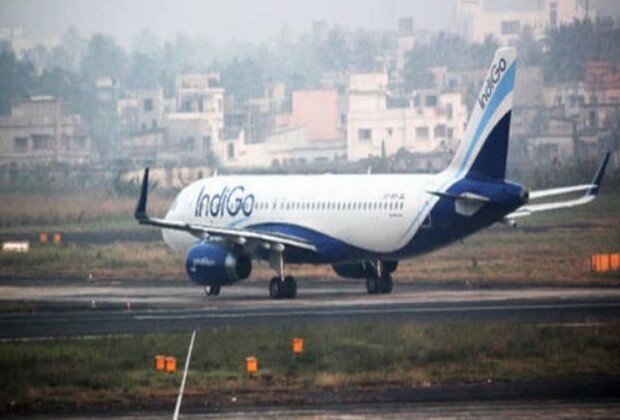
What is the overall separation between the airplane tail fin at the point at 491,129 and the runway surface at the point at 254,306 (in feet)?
10.1

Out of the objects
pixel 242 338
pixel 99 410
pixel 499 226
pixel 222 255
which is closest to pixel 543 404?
pixel 99 410

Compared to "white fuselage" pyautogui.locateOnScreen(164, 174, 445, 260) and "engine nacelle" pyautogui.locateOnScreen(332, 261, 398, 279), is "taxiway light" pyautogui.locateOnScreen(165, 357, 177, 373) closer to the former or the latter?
"white fuselage" pyautogui.locateOnScreen(164, 174, 445, 260)

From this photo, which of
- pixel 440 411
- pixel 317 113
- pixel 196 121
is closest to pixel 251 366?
pixel 440 411

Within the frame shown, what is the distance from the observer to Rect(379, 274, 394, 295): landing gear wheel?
171 feet

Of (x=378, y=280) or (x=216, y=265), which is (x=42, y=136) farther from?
(x=378, y=280)

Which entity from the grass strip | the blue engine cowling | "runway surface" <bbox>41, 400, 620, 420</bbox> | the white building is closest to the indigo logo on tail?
the blue engine cowling

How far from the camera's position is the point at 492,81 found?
163ft

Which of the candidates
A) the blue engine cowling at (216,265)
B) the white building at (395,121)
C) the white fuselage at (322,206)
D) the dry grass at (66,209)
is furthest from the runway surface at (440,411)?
the white building at (395,121)

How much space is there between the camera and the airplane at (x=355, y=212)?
49000mm

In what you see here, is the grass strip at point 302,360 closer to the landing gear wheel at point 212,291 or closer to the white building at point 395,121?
the landing gear wheel at point 212,291

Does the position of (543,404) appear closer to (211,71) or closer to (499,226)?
(499,226)

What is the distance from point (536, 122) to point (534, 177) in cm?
1263

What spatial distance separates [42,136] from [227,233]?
3166 centimetres

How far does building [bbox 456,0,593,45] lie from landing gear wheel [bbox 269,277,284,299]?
23.2 meters
